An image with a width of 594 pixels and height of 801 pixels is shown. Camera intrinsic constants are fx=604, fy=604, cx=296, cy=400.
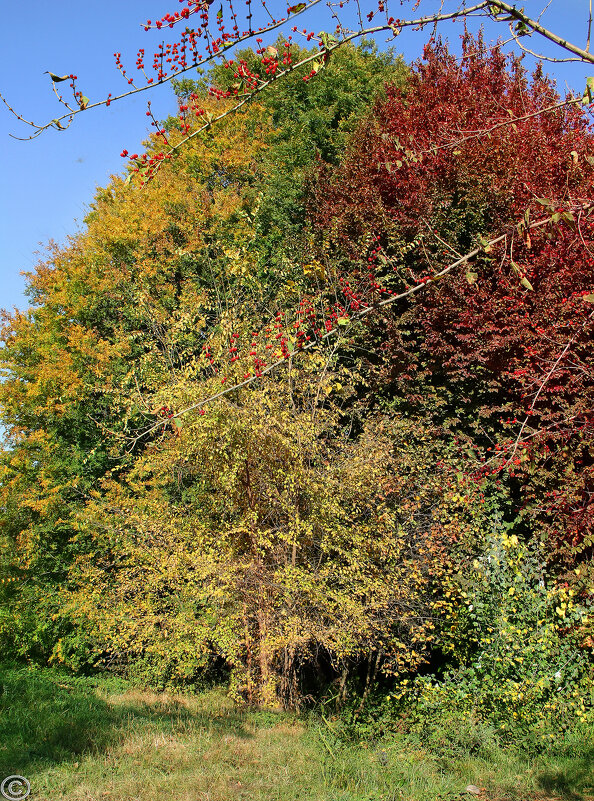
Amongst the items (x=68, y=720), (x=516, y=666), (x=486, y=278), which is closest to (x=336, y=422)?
(x=486, y=278)

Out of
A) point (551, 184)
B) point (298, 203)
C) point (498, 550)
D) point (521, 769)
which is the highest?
point (298, 203)

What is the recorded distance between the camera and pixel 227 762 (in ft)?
16.1

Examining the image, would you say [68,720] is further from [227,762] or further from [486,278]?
[486,278]

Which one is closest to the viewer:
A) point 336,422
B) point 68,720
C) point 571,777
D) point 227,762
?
point 571,777

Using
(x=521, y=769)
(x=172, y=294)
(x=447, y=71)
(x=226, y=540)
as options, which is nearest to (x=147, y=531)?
(x=226, y=540)

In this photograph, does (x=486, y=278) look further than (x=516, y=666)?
Yes

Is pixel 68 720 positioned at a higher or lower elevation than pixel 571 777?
higher

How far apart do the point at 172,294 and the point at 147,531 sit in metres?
5.73

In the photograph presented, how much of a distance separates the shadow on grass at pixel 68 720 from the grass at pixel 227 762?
1 centimetres

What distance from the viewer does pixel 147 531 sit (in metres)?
7.61

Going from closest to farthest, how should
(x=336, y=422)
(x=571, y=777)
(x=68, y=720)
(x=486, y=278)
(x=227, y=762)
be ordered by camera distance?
(x=571, y=777) < (x=227, y=762) < (x=68, y=720) < (x=336, y=422) < (x=486, y=278)

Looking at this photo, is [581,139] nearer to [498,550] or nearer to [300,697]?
[498,550]

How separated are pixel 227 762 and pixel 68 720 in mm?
1589

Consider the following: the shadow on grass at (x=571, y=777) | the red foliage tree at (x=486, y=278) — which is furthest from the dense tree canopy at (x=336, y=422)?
the shadow on grass at (x=571, y=777)
